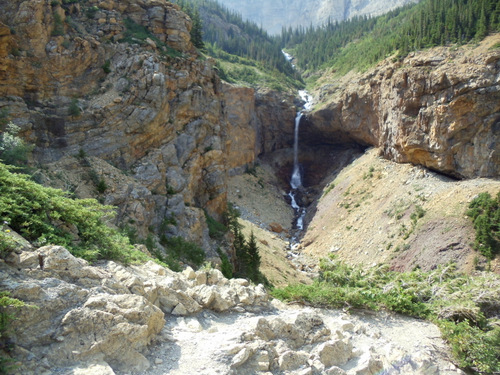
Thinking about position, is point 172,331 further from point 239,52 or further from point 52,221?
point 239,52

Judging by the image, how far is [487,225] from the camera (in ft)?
77.2

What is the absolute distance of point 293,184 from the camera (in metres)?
55.0

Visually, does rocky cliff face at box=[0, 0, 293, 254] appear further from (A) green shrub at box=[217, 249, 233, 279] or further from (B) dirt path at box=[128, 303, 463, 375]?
(B) dirt path at box=[128, 303, 463, 375]

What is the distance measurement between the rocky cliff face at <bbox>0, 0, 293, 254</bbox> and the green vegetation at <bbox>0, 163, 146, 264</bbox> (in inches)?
284

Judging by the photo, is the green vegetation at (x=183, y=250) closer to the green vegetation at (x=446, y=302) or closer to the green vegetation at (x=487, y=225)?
the green vegetation at (x=446, y=302)

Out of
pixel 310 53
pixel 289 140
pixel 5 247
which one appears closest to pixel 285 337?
pixel 5 247

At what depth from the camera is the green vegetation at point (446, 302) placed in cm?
877

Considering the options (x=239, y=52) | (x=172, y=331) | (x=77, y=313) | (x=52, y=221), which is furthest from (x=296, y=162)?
(x=77, y=313)

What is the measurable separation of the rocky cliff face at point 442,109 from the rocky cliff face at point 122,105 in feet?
65.3

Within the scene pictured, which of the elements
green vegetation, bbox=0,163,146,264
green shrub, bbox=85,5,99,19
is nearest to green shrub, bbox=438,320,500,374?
green vegetation, bbox=0,163,146,264

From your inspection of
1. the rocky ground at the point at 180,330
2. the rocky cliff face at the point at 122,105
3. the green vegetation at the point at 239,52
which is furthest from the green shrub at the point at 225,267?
the green vegetation at the point at 239,52

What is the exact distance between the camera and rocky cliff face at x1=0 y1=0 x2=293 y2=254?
1784 centimetres

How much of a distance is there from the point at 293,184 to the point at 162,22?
34.2m

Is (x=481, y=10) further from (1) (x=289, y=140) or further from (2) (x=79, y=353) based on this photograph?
(2) (x=79, y=353)
